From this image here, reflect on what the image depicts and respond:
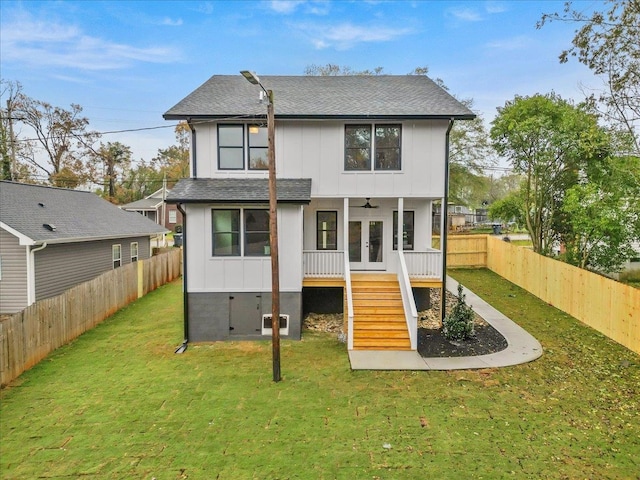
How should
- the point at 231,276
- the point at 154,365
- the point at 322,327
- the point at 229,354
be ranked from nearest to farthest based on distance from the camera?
the point at 154,365
the point at 229,354
the point at 231,276
the point at 322,327

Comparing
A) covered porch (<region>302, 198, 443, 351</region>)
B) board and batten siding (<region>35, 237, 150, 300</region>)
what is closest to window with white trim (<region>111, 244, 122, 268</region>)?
board and batten siding (<region>35, 237, 150, 300</region>)

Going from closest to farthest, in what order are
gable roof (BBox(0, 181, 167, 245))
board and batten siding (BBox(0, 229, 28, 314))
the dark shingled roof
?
1. the dark shingled roof
2. board and batten siding (BBox(0, 229, 28, 314))
3. gable roof (BBox(0, 181, 167, 245))

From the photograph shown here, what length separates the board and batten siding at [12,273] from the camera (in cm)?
1204

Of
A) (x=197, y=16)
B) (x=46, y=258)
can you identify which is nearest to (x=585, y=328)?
(x=46, y=258)

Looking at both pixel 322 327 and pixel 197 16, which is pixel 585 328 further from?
pixel 197 16

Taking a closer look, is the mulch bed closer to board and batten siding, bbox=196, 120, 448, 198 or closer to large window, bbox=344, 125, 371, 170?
board and batten siding, bbox=196, 120, 448, 198

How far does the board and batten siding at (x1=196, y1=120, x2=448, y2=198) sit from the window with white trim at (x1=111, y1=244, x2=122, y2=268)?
9133 mm

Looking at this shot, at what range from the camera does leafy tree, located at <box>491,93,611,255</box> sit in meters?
15.7

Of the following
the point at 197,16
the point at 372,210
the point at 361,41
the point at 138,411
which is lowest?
the point at 138,411

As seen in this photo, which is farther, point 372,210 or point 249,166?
point 372,210

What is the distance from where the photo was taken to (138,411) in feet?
22.1

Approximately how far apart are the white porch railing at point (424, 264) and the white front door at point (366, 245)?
1.37 m

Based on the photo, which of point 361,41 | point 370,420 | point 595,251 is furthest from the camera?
point 361,41

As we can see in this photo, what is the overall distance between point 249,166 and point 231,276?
11.8 feet
